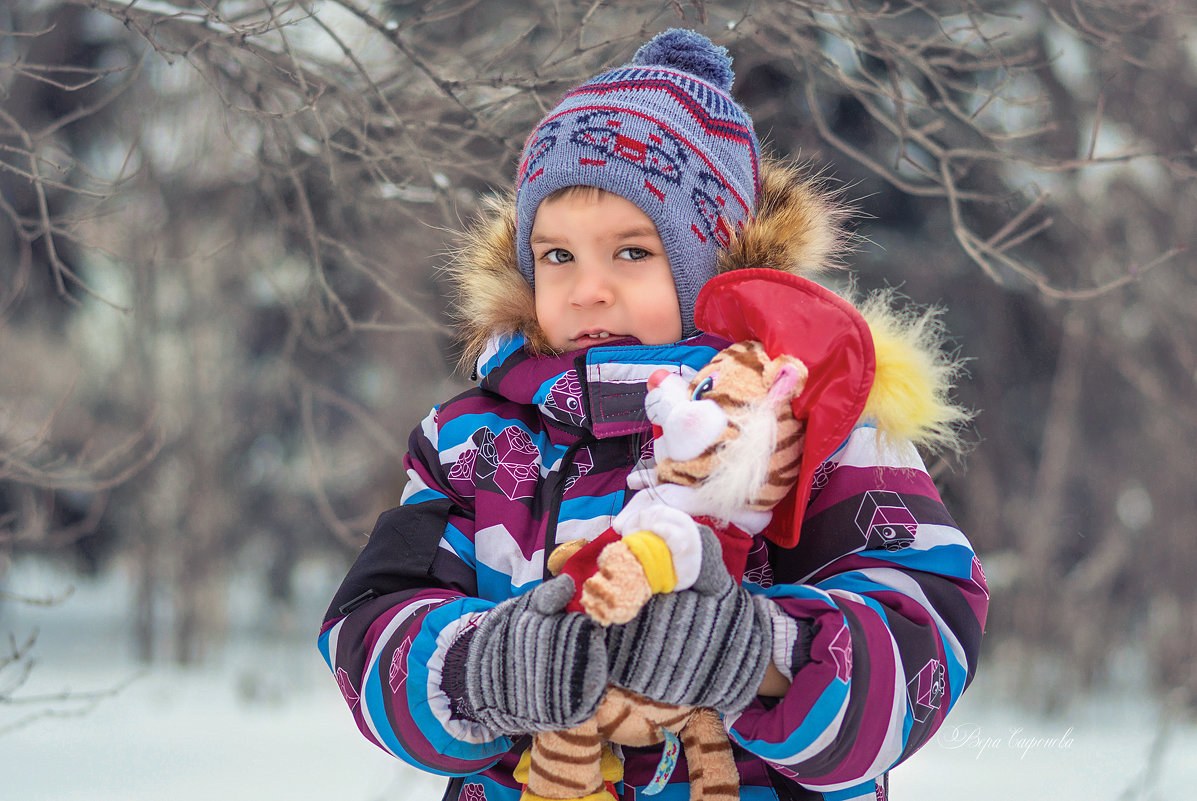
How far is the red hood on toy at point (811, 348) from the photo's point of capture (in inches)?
35.0

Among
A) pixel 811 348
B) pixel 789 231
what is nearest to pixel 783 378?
pixel 811 348

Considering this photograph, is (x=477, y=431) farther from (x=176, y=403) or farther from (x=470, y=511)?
(x=176, y=403)

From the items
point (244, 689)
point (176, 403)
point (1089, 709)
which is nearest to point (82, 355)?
point (176, 403)

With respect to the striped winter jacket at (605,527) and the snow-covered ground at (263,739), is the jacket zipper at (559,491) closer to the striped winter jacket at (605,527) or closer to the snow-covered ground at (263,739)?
the striped winter jacket at (605,527)

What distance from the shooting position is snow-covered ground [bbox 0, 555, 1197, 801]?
3.14 meters

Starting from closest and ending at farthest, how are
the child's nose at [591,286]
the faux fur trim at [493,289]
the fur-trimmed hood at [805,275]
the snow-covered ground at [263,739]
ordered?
the fur-trimmed hood at [805,275], the child's nose at [591,286], the faux fur trim at [493,289], the snow-covered ground at [263,739]

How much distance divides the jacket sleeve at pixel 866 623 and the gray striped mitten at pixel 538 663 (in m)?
0.18

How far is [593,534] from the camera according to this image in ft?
3.47

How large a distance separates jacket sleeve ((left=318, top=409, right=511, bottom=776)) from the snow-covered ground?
2.09 meters

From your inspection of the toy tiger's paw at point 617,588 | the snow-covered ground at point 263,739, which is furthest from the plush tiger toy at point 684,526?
the snow-covered ground at point 263,739

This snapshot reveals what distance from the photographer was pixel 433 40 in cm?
320

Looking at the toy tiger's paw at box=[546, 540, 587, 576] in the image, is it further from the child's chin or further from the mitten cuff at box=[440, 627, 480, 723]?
the child's chin

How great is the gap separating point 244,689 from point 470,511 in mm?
3750

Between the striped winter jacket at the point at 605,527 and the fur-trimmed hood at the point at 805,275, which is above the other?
the fur-trimmed hood at the point at 805,275
